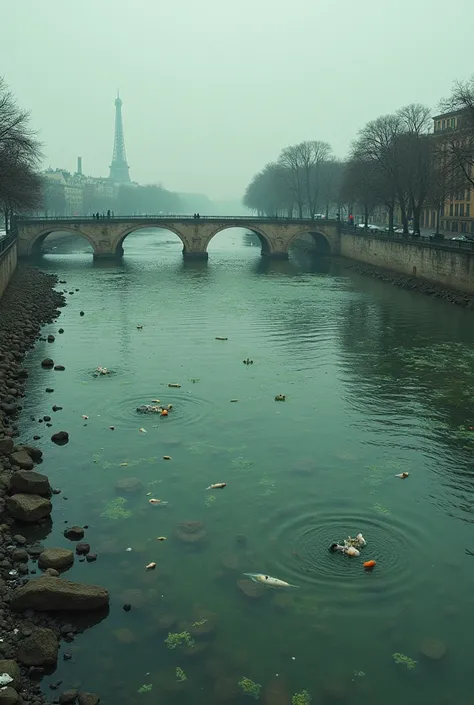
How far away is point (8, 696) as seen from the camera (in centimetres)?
1027

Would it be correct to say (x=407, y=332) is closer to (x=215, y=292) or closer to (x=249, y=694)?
(x=215, y=292)

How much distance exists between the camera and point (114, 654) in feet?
39.3

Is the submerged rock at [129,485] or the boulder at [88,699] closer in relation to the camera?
the boulder at [88,699]

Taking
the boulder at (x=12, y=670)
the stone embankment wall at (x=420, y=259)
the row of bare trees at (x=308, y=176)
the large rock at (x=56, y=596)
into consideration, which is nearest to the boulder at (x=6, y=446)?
the large rock at (x=56, y=596)

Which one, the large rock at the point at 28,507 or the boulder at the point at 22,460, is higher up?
the boulder at the point at 22,460

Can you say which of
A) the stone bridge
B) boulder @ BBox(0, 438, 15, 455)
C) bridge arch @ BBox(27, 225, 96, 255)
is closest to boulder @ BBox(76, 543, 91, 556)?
boulder @ BBox(0, 438, 15, 455)

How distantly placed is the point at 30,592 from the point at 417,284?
45.6m

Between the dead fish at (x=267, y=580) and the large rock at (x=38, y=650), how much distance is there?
3.88 metres

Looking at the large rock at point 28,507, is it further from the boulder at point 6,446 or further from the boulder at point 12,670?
the boulder at point 12,670

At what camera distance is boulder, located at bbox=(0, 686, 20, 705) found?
33.5 feet

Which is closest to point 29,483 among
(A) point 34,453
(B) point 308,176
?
(A) point 34,453

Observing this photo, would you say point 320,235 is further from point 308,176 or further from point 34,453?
point 34,453

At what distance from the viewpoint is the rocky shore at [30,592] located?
1105 cm

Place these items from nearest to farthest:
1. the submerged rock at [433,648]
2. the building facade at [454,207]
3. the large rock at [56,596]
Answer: the submerged rock at [433,648] < the large rock at [56,596] < the building facade at [454,207]
